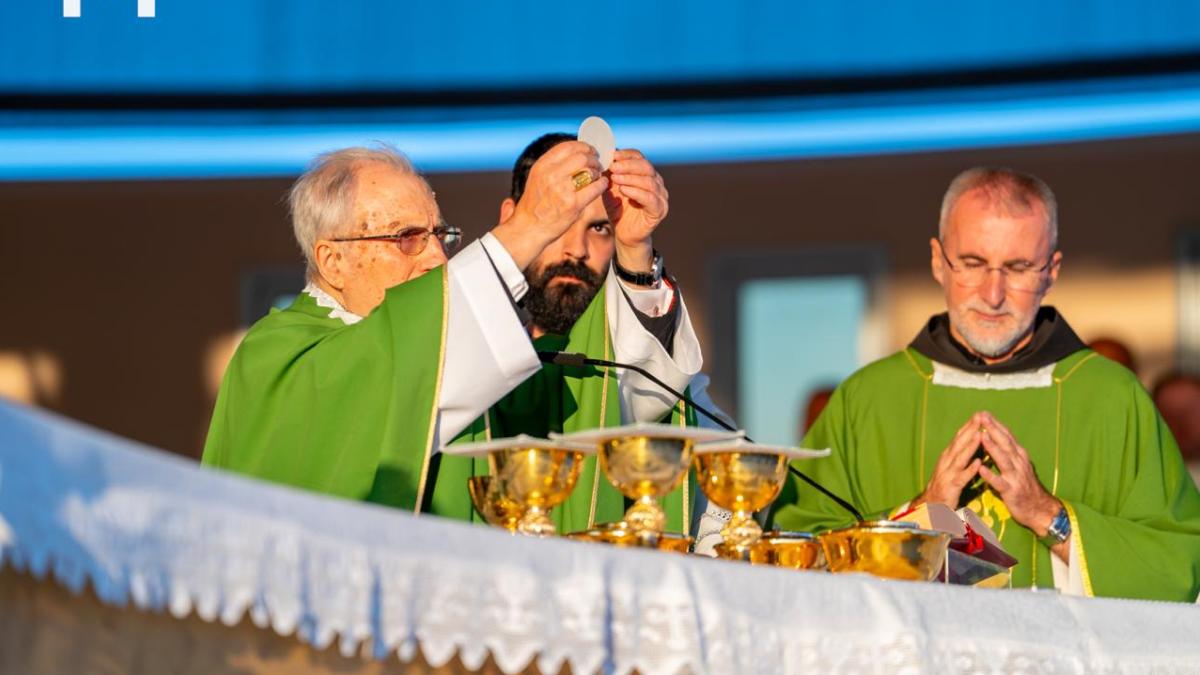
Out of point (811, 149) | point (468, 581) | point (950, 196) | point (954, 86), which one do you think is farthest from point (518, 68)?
point (468, 581)

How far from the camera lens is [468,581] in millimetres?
1946

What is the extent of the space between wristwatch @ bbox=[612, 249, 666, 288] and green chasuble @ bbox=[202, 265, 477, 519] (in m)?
0.45

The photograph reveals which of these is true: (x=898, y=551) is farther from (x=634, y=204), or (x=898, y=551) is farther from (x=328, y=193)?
(x=328, y=193)

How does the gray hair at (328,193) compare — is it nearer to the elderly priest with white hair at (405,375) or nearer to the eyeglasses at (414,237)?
the eyeglasses at (414,237)

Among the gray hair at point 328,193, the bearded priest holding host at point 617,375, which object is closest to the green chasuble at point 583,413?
the bearded priest holding host at point 617,375

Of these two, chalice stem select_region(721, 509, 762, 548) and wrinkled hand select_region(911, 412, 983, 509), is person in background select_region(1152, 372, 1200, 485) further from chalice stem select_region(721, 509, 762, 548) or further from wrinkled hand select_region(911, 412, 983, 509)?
chalice stem select_region(721, 509, 762, 548)

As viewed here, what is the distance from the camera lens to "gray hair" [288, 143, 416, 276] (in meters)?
3.69

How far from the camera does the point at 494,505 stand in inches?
99.0

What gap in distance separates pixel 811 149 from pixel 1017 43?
111cm

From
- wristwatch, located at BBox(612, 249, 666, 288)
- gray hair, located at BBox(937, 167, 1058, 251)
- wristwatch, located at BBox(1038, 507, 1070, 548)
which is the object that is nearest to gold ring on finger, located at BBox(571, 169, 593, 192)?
wristwatch, located at BBox(612, 249, 666, 288)

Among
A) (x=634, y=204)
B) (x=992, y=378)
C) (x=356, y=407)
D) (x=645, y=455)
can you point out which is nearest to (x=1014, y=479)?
(x=992, y=378)

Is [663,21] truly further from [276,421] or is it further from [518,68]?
[276,421]

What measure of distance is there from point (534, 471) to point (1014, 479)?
1.62m

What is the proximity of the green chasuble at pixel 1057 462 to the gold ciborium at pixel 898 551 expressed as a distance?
1329 mm
